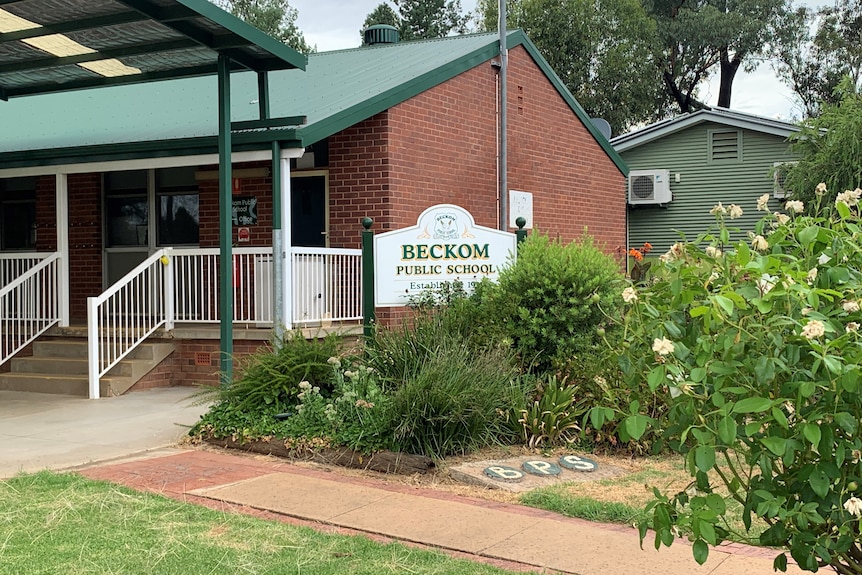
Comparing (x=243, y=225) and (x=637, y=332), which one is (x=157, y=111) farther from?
(x=637, y=332)

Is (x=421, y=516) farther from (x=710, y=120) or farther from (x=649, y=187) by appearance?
(x=710, y=120)

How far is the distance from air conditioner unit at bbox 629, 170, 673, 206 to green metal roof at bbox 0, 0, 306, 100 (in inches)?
560

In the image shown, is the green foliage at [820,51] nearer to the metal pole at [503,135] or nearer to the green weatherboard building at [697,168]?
the green weatherboard building at [697,168]

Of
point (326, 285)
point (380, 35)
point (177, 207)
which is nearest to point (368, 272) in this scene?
point (326, 285)

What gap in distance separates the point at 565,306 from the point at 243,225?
19.5 feet

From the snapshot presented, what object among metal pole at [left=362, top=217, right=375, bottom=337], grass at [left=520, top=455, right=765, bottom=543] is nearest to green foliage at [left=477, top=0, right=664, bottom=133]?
metal pole at [left=362, top=217, right=375, bottom=337]

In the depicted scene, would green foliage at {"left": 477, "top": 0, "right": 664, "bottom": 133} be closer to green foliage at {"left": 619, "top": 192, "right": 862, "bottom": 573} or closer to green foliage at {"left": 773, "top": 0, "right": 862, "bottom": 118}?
green foliage at {"left": 773, "top": 0, "right": 862, "bottom": 118}

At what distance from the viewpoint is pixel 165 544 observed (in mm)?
4941

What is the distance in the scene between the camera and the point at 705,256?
125 inches

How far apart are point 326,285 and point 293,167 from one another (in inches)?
90.4

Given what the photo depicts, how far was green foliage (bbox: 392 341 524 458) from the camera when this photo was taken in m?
7.02

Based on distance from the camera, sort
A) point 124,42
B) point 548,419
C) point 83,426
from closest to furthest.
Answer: point 548,419
point 83,426
point 124,42

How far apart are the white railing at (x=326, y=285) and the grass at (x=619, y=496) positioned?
4418 mm

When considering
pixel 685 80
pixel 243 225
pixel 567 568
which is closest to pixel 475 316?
pixel 567 568
